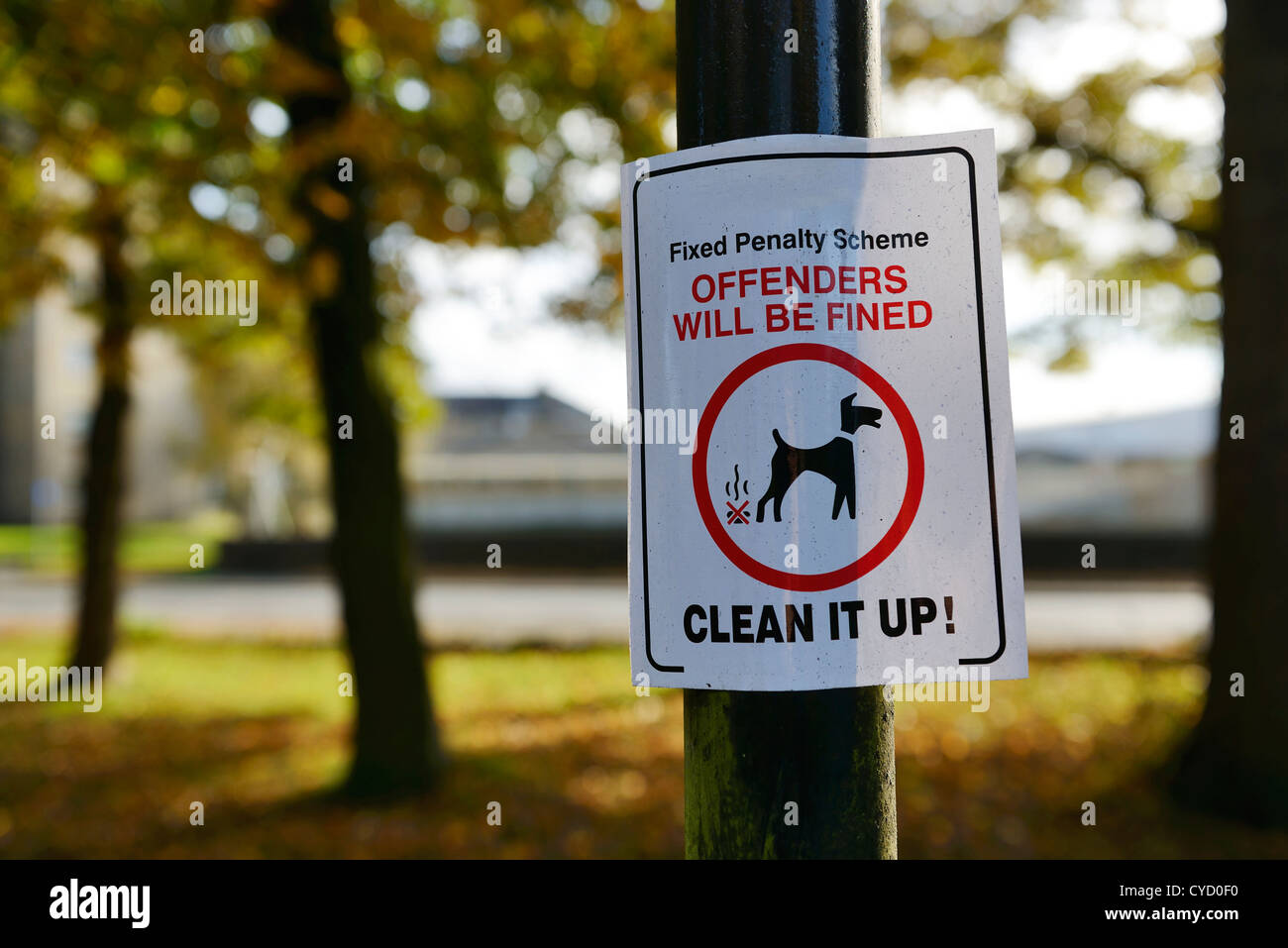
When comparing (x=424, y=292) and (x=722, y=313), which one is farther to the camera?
(x=424, y=292)

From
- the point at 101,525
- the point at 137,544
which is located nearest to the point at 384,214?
the point at 101,525

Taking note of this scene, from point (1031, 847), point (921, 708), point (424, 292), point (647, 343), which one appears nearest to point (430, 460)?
point (424, 292)

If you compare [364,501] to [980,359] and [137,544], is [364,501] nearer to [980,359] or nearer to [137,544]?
[980,359]

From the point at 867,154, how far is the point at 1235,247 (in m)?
5.36

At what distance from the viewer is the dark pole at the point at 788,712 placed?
1434 millimetres

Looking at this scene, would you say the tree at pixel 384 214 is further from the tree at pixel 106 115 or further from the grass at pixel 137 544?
the grass at pixel 137 544

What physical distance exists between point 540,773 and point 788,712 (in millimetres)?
6174

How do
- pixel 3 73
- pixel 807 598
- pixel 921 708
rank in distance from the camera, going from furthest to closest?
pixel 921 708, pixel 3 73, pixel 807 598

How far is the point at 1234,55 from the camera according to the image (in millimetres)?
5773

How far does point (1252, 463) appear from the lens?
5.64 metres

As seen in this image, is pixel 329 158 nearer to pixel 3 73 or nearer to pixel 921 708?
pixel 3 73
